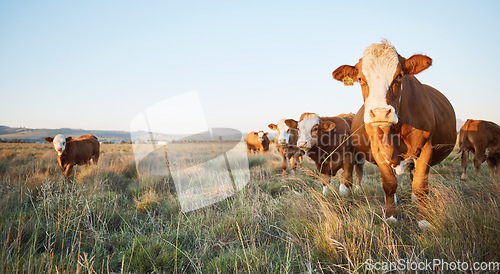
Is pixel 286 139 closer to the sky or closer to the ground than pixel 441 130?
closer to the ground

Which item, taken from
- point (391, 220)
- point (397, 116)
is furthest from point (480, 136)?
point (397, 116)

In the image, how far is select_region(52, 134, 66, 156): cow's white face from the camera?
988 cm

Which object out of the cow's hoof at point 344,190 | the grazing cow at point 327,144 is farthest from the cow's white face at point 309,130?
the cow's hoof at point 344,190

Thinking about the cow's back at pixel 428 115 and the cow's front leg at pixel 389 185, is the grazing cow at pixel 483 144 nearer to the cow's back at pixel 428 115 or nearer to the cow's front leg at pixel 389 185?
the cow's back at pixel 428 115

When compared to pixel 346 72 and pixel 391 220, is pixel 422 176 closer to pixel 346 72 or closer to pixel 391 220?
pixel 391 220

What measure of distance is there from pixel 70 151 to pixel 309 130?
32.9ft

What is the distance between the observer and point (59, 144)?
991cm

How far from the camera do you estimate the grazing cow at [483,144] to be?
802cm

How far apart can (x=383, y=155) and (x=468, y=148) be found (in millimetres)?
7362

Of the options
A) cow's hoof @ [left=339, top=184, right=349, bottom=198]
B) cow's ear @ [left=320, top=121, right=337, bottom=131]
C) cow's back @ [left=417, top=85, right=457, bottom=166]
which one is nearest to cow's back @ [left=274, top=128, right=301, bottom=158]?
cow's ear @ [left=320, top=121, right=337, bottom=131]

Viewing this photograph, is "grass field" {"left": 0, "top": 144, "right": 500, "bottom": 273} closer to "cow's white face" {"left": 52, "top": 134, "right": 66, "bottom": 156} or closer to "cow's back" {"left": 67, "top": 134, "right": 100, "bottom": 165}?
"cow's white face" {"left": 52, "top": 134, "right": 66, "bottom": 156}

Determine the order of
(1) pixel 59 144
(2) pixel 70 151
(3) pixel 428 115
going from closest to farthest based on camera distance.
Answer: (3) pixel 428 115 → (1) pixel 59 144 → (2) pixel 70 151

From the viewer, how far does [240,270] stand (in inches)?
90.2

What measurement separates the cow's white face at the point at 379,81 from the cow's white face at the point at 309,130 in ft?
8.36
